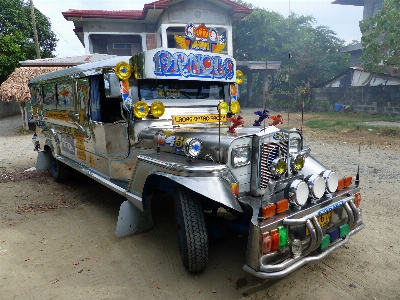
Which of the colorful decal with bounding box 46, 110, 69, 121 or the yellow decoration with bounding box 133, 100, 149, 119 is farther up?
the yellow decoration with bounding box 133, 100, 149, 119

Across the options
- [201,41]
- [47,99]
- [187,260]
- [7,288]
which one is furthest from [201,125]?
[47,99]

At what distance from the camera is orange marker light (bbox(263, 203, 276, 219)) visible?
253cm

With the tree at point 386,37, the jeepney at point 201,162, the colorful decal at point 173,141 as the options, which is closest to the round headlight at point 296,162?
the jeepney at point 201,162

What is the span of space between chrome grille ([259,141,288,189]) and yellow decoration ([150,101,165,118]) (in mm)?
1416

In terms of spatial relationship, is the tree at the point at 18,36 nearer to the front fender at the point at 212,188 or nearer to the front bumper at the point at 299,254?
the front fender at the point at 212,188

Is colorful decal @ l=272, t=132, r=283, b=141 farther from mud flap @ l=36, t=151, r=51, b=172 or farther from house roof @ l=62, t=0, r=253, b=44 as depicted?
house roof @ l=62, t=0, r=253, b=44

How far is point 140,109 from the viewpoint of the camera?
12.4 feet

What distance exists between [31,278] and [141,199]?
4.36ft

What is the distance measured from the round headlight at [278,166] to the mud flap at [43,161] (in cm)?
568

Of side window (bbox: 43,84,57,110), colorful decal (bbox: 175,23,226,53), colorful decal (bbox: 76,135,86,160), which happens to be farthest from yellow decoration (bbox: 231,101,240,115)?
side window (bbox: 43,84,57,110)

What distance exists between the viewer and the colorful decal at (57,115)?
214 inches

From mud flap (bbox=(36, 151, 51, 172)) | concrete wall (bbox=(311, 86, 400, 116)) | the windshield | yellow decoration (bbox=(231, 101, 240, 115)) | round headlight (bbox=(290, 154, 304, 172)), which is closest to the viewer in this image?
round headlight (bbox=(290, 154, 304, 172))

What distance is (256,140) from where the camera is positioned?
308cm

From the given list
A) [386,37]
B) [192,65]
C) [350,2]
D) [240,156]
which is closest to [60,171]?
[192,65]
